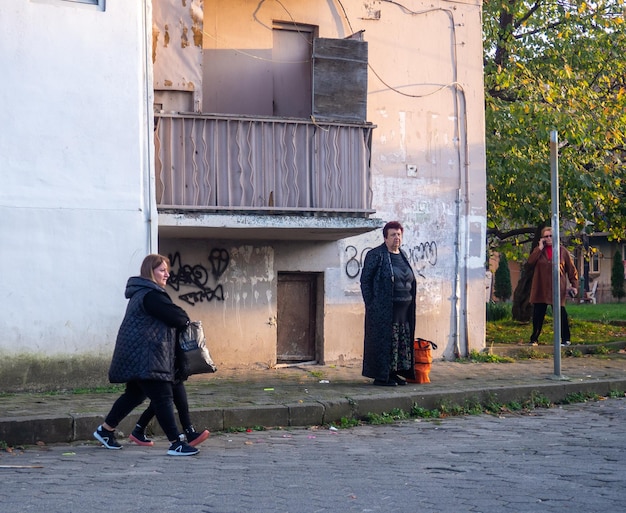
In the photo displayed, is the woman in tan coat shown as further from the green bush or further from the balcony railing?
the green bush

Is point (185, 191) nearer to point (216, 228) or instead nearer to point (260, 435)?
point (216, 228)

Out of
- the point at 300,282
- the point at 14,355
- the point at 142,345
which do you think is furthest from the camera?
the point at 300,282

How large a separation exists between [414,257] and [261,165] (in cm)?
318

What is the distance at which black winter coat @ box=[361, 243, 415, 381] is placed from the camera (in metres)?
10.9

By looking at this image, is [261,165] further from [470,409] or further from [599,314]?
[599,314]

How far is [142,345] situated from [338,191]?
227 inches

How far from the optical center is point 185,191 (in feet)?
39.0

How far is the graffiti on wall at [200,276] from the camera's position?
13.0 metres

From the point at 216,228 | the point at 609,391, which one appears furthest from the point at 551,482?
the point at 216,228

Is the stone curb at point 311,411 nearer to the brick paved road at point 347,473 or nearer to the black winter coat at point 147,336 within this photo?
the brick paved road at point 347,473

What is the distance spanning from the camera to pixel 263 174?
1234cm

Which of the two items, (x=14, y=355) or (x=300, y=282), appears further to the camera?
(x=300, y=282)

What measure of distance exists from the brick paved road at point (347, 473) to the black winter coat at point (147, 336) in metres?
0.70

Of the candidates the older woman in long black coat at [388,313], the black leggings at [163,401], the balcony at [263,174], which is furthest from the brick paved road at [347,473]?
the balcony at [263,174]
